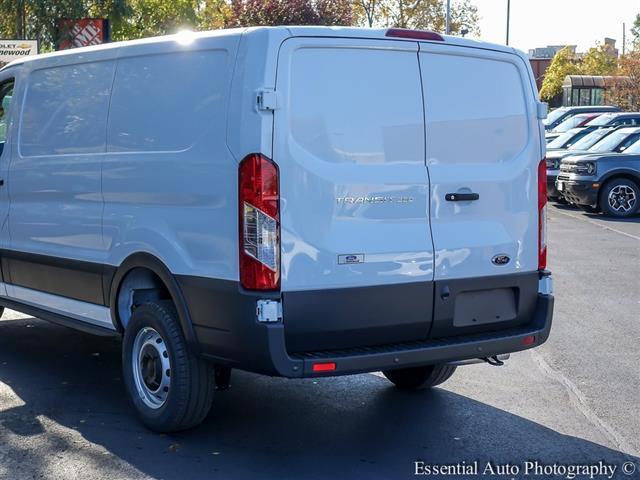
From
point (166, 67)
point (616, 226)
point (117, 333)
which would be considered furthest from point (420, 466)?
point (616, 226)

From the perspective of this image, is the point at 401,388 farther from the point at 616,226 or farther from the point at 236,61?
the point at 616,226

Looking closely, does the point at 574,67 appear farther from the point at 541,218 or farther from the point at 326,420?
the point at 326,420

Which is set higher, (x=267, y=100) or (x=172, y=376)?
(x=267, y=100)

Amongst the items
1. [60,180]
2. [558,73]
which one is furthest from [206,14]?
[558,73]

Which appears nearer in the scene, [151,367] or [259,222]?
[259,222]

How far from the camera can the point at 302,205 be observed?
16.7ft

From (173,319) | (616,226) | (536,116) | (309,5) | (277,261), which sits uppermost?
(309,5)

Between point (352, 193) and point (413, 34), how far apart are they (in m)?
1.02

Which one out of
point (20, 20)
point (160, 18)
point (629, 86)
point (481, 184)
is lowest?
point (481, 184)

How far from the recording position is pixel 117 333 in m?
6.30

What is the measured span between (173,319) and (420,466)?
158cm

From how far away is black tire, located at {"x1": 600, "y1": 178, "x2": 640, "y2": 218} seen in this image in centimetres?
1902

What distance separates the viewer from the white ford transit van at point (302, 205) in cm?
508

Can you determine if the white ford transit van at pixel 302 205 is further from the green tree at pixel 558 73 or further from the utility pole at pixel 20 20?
the green tree at pixel 558 73
